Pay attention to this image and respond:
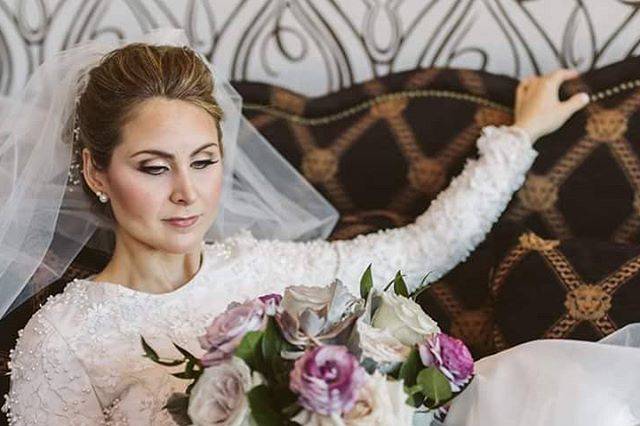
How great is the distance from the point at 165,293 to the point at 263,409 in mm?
648

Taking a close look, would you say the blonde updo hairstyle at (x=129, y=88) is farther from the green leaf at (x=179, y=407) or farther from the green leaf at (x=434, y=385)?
the green leaf at (x=434, y=385)

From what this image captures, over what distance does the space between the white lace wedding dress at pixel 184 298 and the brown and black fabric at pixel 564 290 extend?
0.13 m

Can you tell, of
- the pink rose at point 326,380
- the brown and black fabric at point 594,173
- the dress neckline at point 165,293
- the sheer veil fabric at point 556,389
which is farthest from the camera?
the brown and black fabric at point 594,173

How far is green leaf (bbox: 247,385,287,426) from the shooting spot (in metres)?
1.19

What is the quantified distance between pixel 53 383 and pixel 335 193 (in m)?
0.68

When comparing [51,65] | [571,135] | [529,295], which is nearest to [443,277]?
[529,295]

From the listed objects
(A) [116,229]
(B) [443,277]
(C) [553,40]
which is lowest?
(B) [443,277]

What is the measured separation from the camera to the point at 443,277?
6.46 ft

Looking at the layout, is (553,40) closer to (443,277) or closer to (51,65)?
(443,277)

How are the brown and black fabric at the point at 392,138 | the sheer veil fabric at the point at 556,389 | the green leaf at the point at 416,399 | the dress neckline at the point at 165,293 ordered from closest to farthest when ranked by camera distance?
the green leaf at the point at 416,399
the sheer veil fabric at the point at 556,389
the dress neckline at the point at 165,293
the brown and black fabric at the point at 392,138

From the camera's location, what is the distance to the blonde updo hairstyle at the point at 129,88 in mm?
1692

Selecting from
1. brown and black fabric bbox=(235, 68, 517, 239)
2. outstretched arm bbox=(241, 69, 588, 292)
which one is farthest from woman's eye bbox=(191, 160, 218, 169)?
brown and black fabric bbox=(235, 68, 517, 239)

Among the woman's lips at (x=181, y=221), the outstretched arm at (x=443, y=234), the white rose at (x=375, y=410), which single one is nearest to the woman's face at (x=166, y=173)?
the woman's lips at (x=181, y=221)

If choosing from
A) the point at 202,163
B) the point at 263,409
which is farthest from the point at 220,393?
the point at 202,163
